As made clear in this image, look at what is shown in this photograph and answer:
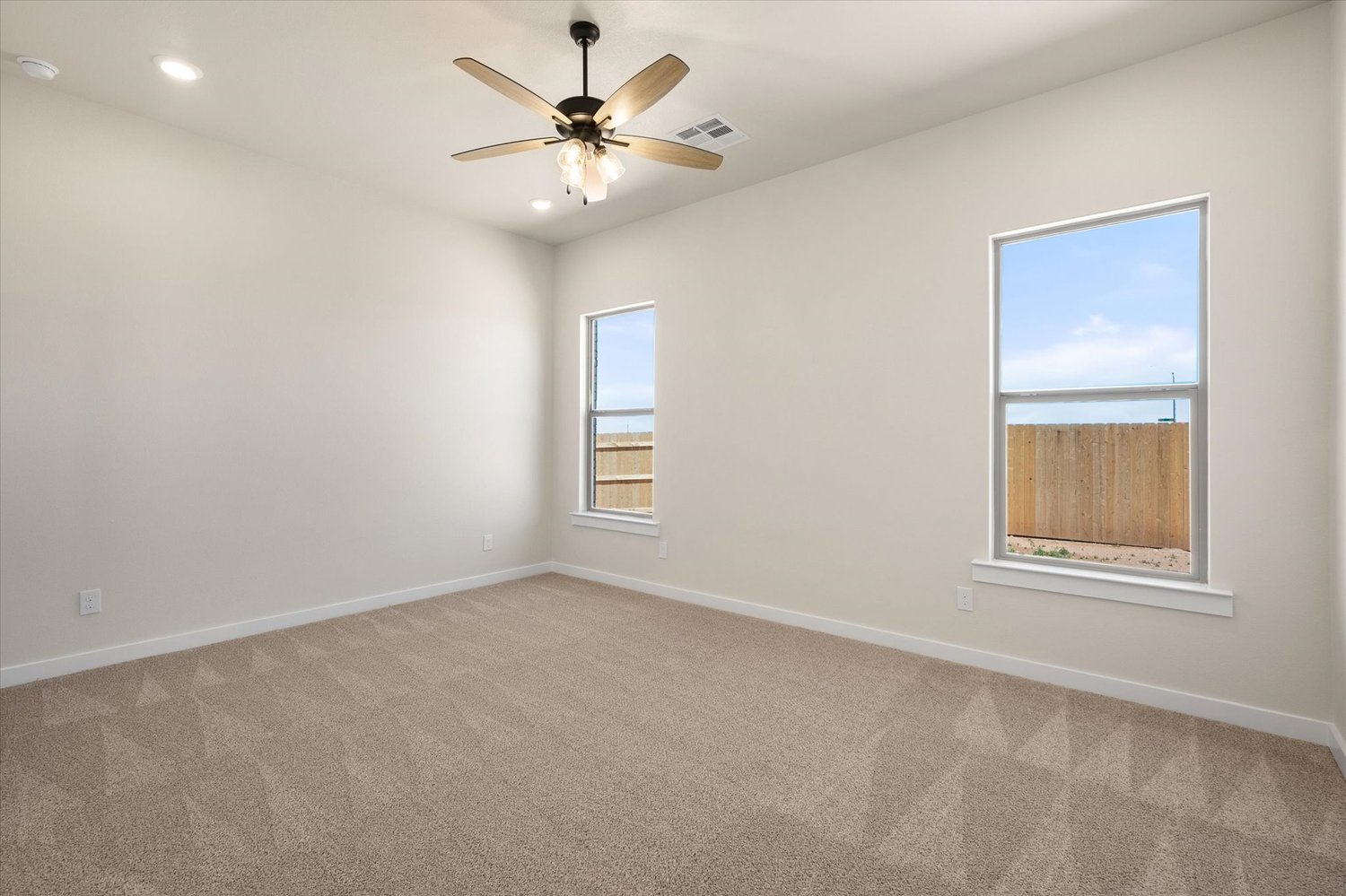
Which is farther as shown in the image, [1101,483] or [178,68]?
[1101,483]

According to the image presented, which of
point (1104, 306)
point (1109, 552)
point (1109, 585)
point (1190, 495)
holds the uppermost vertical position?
point (1104, 306)

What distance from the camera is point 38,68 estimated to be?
277 centimetres

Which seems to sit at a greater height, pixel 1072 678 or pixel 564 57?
pixel 564 57

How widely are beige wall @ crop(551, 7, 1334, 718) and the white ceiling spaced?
0.25m

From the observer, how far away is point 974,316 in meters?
3.20

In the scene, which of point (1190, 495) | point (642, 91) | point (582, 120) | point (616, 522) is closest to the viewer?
point (642, 91)

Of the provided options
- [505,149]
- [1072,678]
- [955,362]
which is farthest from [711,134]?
[1072,678]

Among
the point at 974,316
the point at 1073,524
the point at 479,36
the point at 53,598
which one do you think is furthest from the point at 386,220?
the point at 1073,524

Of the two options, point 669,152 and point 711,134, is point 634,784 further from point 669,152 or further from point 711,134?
point 711,134

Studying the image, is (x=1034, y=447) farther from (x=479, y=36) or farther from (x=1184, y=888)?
(x=479, y=36)

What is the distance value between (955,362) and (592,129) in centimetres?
217

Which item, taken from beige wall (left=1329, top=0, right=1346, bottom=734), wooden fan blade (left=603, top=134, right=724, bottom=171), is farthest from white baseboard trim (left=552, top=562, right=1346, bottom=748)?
wooden fan blade (left=603, top=134, right=724, bottom=171)

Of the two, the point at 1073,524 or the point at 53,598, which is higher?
the point at 1073,524

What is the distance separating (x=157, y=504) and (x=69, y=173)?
1728 mm
